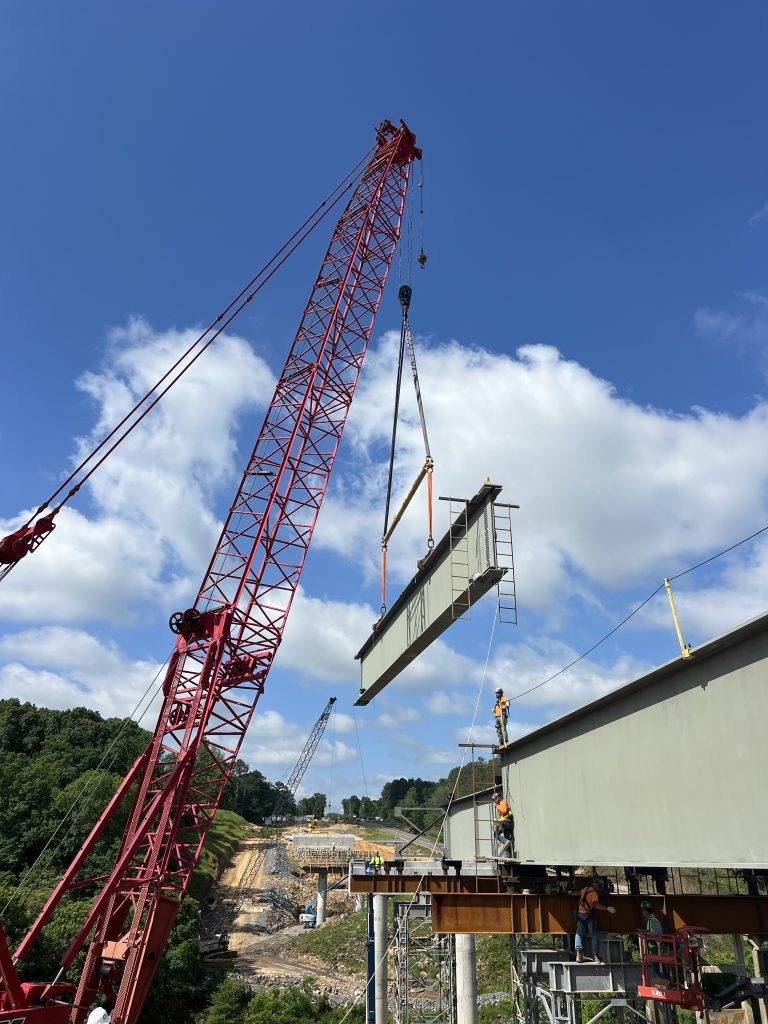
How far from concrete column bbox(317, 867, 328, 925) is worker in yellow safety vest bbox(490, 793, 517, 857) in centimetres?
4657

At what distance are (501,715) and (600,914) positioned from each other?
523cm

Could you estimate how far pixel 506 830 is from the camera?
47.4ft

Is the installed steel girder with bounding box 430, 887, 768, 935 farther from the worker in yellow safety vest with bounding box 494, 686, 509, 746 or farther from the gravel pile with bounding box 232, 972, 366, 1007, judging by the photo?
the gravel pile with bounding box 232, 972, 366, 1007

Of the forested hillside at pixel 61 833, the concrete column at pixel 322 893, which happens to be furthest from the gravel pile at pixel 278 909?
the forested hillside at pixel 61 833

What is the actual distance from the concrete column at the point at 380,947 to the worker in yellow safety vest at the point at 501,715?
11.3m

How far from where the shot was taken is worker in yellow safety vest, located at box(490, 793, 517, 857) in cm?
1440

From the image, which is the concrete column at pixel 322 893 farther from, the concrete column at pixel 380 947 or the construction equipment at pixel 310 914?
the concrete column at pixel 380 947

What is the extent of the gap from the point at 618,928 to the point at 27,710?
74215 millimetres

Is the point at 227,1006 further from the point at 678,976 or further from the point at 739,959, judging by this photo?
the point at 678,976

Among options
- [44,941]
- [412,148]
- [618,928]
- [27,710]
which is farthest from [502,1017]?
[27,710]

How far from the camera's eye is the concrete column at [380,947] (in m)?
22.8

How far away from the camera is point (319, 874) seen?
55.4 metres

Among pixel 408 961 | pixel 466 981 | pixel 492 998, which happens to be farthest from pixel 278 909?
pixel 466 981

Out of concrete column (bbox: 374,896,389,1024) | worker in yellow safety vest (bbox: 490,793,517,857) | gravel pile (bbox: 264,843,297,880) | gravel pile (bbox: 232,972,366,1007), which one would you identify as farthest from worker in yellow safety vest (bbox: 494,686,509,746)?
gravel pile (bbox: 264,843,297,880)
